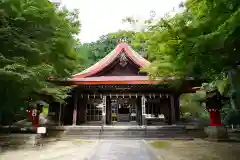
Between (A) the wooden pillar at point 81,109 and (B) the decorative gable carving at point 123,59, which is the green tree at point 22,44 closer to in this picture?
(A) the wooden pillar at point 81,109

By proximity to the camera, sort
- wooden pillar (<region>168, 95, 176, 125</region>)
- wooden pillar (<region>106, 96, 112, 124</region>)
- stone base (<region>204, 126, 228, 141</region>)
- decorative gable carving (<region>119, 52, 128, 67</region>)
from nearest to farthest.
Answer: stone base (<region>204, 126, 228, 141</region>) → wooden pillar (<region>168, 95, 176, 125</region>) → wooden pillar (<region>106, 96, 112, 124</region>) → decorative gable carving (<region>119, 52, 128, 67</region>)

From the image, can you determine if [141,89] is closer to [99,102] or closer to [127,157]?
[99,102]

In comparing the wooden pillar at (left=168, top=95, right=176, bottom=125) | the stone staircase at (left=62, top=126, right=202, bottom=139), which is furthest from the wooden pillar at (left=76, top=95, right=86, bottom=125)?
the wooden pillar at (left=168, top=95, right=176, bottom=125)

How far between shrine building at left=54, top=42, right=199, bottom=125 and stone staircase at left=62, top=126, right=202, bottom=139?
113 centimetres

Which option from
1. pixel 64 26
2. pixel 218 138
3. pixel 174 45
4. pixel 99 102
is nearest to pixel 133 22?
pixel 99 102

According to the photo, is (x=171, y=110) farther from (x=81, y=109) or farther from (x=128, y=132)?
(x=81, y=109)

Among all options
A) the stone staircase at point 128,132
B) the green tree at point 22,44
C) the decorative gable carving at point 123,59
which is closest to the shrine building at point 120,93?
the decorative gable carving at point 123,59

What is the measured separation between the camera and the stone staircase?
483 inches

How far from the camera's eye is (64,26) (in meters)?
11.3

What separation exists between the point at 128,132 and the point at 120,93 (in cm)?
342

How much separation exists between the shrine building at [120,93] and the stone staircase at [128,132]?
1.13 metres

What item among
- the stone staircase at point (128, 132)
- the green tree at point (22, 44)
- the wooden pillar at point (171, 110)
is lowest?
the stone staircase at point (128, 132)

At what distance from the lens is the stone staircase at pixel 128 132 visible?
12.3 metres

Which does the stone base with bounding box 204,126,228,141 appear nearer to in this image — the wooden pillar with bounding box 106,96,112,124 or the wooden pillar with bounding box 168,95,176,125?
the wooden pillar with bounding box 168,95,176,125
